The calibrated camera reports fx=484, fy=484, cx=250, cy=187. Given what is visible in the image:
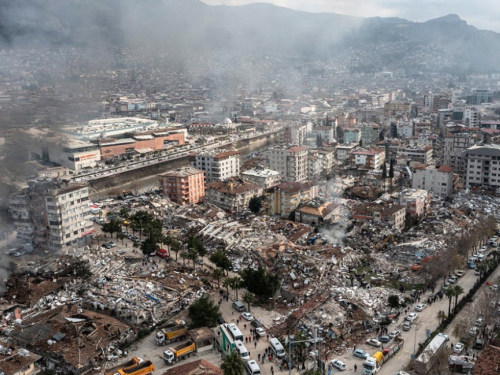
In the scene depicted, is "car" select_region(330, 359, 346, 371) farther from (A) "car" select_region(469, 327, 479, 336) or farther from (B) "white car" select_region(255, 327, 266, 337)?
(A) "car" select_region(469, 327, 479, 336)

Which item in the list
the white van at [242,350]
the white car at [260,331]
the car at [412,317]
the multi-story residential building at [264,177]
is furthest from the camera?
the multi-story residential building at [264,177]

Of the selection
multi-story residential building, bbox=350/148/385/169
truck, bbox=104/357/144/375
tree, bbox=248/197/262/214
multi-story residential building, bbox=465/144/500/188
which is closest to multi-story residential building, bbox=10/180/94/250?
truck, bbox=104/357/144/375

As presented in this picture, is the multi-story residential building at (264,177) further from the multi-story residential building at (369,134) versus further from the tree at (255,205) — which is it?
the multi-story residential building at (369,134)

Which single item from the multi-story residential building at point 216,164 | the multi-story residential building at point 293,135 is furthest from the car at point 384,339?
the multi-story residential building at point 293,135

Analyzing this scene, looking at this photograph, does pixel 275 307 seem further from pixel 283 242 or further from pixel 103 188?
pixel 103 188

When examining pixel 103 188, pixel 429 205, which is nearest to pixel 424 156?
pixel 429 205

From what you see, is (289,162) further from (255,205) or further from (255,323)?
(255,323)

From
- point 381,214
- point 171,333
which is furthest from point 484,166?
point 171,333
